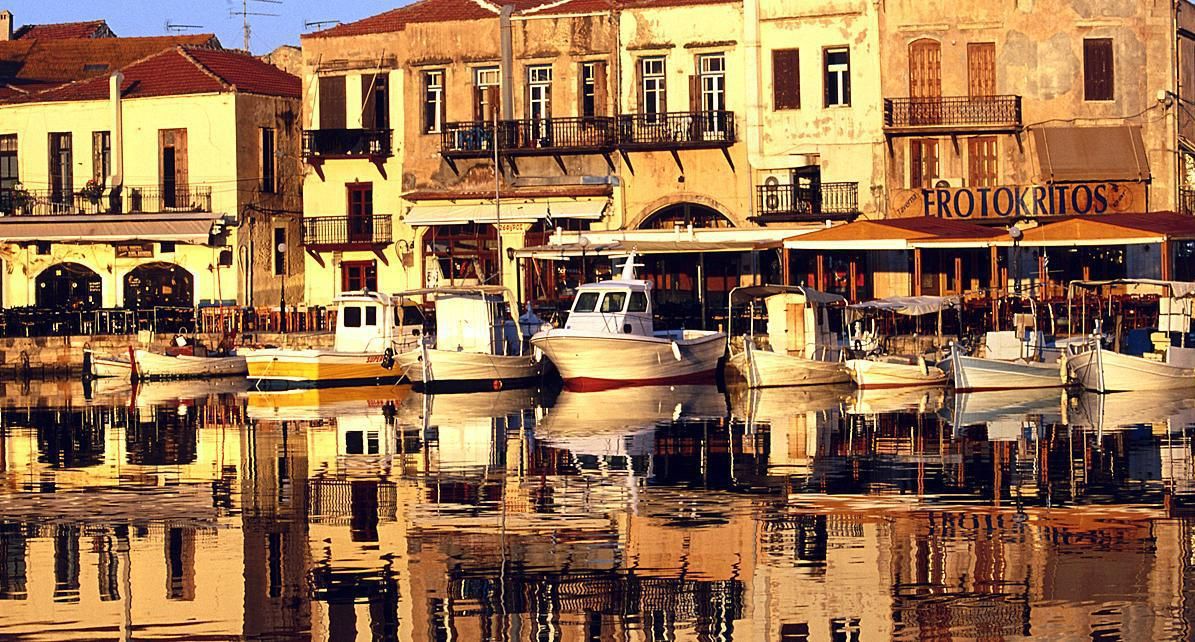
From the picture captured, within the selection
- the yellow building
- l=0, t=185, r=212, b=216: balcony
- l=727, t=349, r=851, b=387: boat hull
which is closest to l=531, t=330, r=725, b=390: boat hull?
l=727, t=349, r=851, b=387: boat hull

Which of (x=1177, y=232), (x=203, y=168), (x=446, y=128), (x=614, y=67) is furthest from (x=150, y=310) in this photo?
(x=1177, y=232)

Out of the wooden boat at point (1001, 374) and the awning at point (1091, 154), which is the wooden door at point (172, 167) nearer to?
the awning at point (1091, 154)

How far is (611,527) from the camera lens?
22.3m

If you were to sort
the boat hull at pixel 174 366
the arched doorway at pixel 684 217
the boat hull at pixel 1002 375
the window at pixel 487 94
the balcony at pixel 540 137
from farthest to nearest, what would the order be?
the window at pixel 487 94 < the balcony at pixel 540 137 < the arched doorway at pixel 684 217 < the boat hull at pixel 174 366 < the boat hull at pixel 1002 375

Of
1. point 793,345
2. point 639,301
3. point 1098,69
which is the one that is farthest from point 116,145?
point 1098,69

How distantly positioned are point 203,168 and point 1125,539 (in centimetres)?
4398

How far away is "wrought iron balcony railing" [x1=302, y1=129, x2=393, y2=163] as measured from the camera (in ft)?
196

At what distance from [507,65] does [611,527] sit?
120 ft

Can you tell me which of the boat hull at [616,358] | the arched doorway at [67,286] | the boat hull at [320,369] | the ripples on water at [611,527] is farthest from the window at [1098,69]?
the arched doorway at [67,286]

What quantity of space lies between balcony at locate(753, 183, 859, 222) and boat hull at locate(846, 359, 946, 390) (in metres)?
9.84

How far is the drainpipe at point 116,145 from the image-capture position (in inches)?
2425

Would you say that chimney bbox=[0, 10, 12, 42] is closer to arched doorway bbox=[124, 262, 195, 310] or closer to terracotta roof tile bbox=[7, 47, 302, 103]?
terracotta roof tile bbox=[7, 47, 302, 103]

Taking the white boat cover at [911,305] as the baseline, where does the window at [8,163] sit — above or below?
above

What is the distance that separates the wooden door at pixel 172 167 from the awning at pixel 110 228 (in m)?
0.94
